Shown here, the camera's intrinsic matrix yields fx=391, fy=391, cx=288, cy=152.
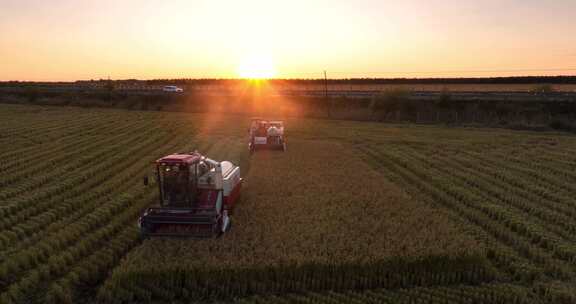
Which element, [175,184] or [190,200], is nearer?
[175,184]

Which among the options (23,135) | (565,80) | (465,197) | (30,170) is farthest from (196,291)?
(565,80)

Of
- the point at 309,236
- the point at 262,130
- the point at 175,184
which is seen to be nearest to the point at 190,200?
the point at 175,184

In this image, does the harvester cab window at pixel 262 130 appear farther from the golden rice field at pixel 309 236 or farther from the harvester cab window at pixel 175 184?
the harvester cab window at pixel 175 184

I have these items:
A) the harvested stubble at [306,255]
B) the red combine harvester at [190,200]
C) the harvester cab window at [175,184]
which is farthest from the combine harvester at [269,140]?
the harvester cab window at [175,184]

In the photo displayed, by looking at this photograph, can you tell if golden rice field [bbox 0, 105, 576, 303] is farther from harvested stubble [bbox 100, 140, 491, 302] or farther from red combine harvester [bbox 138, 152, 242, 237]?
red combine harvester [bbox 138, 152, 242, 237]

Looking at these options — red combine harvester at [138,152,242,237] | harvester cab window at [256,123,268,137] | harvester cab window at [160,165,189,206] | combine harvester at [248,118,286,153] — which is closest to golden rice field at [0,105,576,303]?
red combine harvester at [138,152,242,237]

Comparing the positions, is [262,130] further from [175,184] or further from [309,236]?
[309,236]

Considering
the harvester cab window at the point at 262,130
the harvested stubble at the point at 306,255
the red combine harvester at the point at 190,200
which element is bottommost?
the harvested stubble at the point at 306,255
